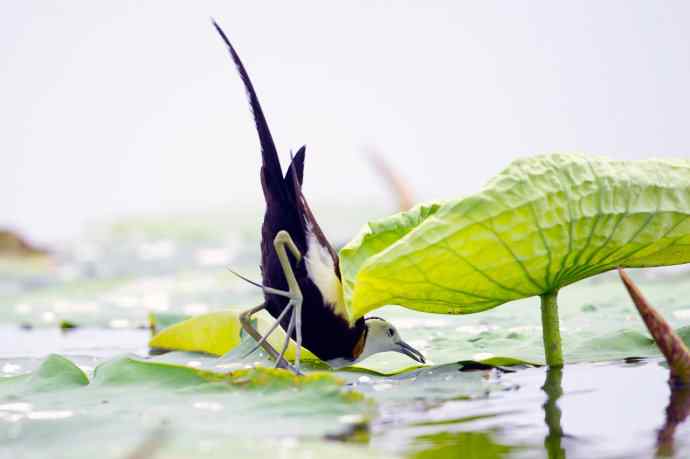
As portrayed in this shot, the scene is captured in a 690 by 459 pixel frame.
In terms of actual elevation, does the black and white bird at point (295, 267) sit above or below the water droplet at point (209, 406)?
above

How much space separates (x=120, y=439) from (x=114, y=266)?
21.5 feet

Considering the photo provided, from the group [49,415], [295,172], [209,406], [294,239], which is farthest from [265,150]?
[49,415]

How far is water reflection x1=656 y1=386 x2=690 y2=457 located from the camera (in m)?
1.31

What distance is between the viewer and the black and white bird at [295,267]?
74.0 inches

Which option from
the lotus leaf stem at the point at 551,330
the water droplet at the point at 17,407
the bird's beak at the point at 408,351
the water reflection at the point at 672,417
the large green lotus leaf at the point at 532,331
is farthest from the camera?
the bird's beak at the point at 408,351

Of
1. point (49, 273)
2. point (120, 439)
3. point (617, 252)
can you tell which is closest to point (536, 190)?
point (617, 252)

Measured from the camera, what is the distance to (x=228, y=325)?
104 inches

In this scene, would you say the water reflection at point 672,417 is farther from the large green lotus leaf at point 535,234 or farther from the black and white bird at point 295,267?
the black and white bird at point 295,267

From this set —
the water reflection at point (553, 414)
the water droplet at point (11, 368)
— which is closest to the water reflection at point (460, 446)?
the water reflection at point (553, 414)

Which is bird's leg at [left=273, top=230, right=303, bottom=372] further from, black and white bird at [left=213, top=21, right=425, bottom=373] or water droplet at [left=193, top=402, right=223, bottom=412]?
water droplet at [left=193, top=402, right=223, bottom=412]

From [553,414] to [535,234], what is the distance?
36cm

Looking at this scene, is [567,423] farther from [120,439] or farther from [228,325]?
[228,325]

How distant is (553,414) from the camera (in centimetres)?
159

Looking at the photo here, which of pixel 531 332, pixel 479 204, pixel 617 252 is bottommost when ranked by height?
pixel 531 332
